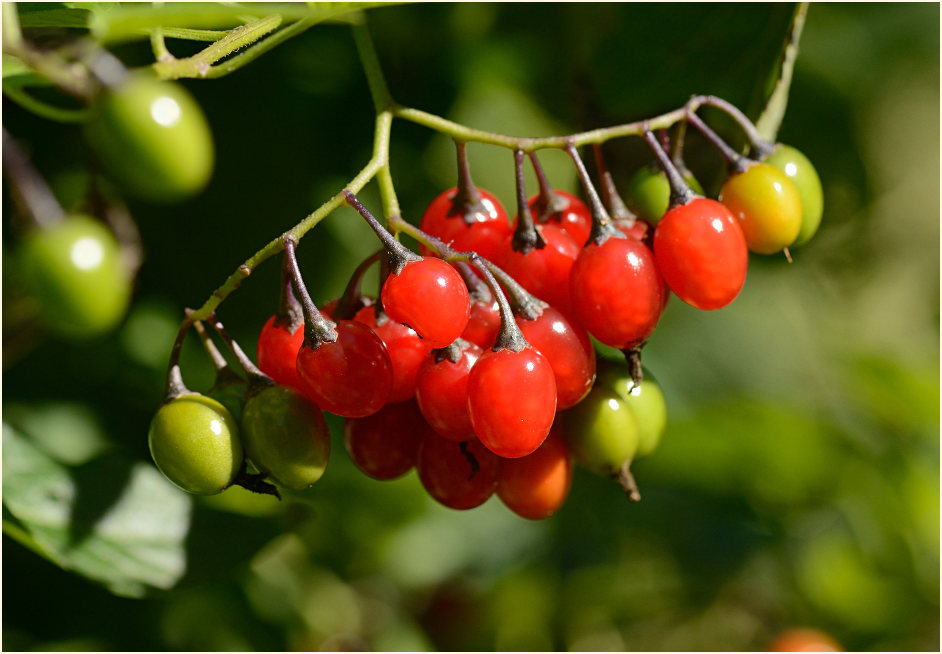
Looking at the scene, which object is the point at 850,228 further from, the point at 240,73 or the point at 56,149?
the point at 56,149

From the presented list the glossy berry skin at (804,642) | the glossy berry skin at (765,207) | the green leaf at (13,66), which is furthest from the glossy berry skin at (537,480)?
the glossy berry skin at (804,642)

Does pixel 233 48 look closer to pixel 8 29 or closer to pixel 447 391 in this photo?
pixel 8 29

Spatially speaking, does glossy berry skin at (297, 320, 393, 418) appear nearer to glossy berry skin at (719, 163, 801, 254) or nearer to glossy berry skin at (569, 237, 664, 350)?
glossy berry skin at (569, 237, 664, 350)

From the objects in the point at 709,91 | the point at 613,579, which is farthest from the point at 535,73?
the point at 613,579

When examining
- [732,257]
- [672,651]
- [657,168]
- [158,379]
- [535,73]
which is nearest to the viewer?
[732,257]

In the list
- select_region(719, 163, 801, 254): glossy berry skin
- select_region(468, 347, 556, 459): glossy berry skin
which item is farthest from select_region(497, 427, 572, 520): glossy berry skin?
select_region(719, 163, 801, 254): glossy berry skin

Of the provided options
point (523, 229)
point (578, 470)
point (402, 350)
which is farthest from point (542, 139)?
point (578, 470)

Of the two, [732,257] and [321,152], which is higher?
[321,152]
